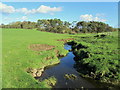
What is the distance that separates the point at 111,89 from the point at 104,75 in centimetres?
237

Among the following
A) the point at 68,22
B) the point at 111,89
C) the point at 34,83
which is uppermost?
the point at 68,22

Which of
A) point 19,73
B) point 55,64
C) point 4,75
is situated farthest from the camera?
point 55,64

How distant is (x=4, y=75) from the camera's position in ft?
44.8

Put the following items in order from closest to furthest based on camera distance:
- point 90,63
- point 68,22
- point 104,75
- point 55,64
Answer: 1. point 104,75
2. point 90,63
3. point 55,64
4. point 68,22

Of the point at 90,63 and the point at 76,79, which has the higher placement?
the point at 90,63

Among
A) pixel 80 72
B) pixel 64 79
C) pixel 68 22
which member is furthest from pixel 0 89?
pixel 68 22

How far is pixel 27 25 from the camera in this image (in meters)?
131

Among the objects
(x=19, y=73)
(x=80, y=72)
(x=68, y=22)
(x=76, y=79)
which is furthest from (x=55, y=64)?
(x=68, y=22)

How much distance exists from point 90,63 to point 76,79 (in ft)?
11.5

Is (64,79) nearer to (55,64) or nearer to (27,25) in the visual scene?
(55,64)

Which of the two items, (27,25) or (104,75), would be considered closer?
(104,75)

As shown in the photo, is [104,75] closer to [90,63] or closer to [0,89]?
[90,63]

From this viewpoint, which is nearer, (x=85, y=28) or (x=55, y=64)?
(x=55, y=64)

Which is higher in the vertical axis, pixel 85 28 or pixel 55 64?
pixel 85 28
